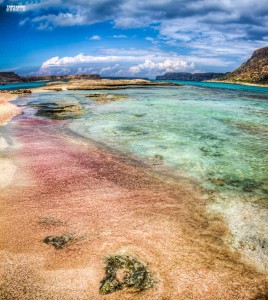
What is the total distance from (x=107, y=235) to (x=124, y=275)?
132cm

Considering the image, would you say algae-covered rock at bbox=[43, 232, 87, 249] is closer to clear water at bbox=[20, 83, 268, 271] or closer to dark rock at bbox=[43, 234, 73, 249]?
dark rock at bbox=[43, 234, 73, 249]

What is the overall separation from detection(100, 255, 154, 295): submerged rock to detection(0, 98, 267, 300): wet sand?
109mm

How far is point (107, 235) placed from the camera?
6145mm

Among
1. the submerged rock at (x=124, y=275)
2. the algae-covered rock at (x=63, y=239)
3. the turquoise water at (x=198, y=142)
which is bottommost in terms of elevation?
the submerged rock at (x=124, y=275)

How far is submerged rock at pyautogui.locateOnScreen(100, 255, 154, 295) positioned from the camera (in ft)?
15.3

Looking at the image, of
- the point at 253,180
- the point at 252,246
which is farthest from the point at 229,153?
the point at 252,246

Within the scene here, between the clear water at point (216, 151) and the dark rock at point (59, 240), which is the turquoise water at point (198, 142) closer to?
the clear water at point (216, 151)

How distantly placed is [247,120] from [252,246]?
1852cm

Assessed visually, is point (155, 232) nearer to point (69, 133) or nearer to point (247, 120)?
point (69, 133)

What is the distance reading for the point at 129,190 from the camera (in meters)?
8.62

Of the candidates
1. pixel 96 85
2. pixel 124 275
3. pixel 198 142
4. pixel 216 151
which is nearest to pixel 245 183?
pixel 216 151

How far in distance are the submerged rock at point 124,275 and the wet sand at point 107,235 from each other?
0.11m

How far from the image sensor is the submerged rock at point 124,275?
465 cm

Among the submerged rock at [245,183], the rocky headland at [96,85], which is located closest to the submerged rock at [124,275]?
the submerged rock at [245,183]
